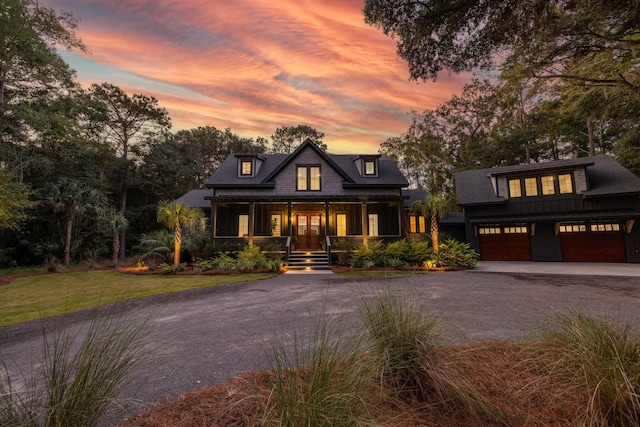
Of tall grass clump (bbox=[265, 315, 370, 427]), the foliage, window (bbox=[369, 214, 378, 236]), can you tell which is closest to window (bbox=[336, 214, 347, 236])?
window (bbox=[369, 214, 378, 236])

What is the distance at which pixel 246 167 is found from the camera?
773 inches

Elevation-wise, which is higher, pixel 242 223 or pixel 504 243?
pixel 242 223

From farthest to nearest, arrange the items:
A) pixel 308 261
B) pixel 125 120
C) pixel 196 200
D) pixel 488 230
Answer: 1. pixel 125 120
2. pixel 196 200
3. pixel 488 230
4. pixel 308 261

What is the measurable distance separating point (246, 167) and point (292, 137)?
1950 cm

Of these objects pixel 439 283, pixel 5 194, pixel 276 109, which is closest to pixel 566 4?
pixel 439 283

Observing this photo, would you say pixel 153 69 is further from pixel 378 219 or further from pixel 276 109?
pixel 378 219

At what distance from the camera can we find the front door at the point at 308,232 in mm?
18625

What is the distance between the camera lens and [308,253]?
15969mm

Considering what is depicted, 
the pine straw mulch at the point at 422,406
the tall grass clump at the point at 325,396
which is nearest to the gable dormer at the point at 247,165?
the pine straw mulch at the point at 422,406

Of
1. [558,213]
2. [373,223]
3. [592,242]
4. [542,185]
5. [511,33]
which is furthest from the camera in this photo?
[373,223]

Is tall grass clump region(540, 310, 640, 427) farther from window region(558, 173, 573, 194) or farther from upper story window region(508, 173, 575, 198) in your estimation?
window region(558, 173, 573, 194)

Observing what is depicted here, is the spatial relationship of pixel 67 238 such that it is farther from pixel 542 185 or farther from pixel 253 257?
pixel 542 185

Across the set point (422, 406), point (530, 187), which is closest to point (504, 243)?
point (530, 187)

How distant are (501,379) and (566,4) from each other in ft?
29.9
